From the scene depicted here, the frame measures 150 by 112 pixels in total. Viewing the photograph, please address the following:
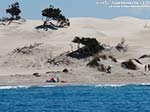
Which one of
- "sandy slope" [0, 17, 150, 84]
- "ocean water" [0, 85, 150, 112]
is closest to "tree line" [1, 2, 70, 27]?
"sandy slope" [0, 17, 150, 84]

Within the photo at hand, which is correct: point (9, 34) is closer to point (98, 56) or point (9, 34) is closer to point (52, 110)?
point (98, 56)

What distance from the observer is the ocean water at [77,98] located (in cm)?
2945

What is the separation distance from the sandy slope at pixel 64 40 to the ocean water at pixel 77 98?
235 inches

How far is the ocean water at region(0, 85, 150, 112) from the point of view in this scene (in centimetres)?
2945

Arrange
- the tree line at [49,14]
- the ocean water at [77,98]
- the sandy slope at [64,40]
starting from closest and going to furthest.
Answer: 1. the ocean water at [77,98]
2. the sandy slope at [64,40]
3. the tree line at [49,14]

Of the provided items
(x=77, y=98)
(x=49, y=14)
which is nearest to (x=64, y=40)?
(x=49, y=14)

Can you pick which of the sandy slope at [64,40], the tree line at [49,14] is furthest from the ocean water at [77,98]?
the tree line at [49,14]

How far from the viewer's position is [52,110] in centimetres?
2869

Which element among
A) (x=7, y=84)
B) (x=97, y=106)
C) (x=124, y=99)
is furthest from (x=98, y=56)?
(x=97, y=106)

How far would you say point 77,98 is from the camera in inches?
1383

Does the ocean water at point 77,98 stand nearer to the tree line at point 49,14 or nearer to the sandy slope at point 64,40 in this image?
the sandy slope at point 64,40

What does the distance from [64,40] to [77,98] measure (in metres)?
38.4

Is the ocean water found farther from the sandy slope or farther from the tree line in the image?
the tree line

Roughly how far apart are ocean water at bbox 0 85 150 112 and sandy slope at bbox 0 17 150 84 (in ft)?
19.6
